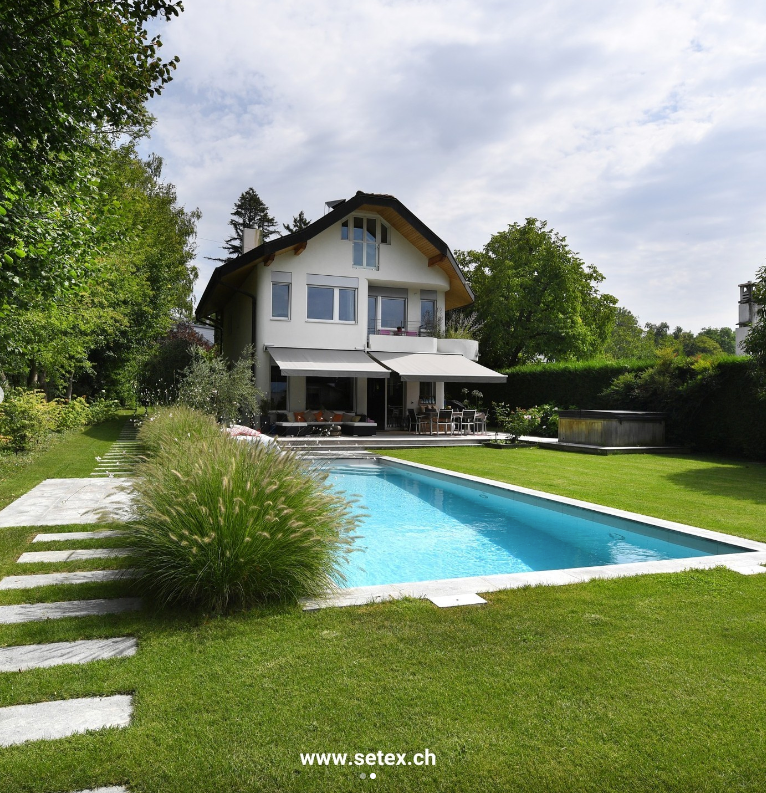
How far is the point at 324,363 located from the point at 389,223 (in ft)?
23.7

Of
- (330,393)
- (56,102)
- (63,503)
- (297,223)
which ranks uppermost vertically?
(297,223)

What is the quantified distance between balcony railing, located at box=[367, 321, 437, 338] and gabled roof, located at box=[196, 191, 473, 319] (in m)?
2.26

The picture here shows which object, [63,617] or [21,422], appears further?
[21,422]

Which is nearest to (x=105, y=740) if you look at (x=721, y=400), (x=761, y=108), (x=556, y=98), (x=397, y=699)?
(x=397, y=699)

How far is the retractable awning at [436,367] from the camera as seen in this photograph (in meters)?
22.8

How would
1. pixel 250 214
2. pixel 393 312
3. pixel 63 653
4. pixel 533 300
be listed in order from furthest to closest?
1. pixel 250 214
2. pixel 533 300
3. pixel 393 312
4. pixel 63 653

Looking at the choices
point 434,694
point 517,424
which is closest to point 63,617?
point 434,694

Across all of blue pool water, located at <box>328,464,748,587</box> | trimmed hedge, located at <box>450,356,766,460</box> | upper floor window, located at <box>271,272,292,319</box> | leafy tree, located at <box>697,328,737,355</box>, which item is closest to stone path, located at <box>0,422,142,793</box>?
blue pool water, located at <box>328,464,748,587</box>

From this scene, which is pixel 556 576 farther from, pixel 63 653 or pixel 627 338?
pixel 627 338

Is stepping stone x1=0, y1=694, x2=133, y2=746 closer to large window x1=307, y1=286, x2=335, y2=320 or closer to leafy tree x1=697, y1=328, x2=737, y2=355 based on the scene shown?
large window x1=307, y1=286, x2=335, y2=320

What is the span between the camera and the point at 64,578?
5434mm

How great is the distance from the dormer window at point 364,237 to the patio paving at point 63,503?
15893 mm

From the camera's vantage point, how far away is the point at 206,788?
2.53 m

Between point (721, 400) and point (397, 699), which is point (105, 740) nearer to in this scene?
point (397, 699)
